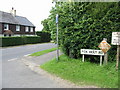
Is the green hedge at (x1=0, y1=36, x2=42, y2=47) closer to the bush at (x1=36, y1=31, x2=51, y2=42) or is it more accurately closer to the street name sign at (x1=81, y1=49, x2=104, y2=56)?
the bush at (x1=36, y1=31, x2=51, y2=42)

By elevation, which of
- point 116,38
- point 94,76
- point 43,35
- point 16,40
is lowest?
point 94,76

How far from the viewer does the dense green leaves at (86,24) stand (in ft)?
23.2

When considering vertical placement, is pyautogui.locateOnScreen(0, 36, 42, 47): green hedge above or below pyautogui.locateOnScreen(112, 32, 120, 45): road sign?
below

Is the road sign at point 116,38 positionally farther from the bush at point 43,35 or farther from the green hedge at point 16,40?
the bush at point 43,35

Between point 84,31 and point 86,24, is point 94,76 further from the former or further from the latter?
point 86,24

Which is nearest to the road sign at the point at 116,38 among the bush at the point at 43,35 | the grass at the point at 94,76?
the grass at the point at 94,76

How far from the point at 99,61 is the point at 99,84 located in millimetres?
3463

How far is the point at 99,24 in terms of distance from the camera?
283 inches

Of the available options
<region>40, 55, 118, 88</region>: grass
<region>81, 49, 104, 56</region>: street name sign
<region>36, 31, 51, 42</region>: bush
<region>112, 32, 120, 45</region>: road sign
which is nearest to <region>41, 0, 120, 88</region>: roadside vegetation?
<region>40, 55, 118, 88</region>: grass

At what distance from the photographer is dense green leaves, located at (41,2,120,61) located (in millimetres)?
7078

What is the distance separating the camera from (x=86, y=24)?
7523mm

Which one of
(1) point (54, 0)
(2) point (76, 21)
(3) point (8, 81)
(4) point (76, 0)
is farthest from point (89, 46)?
(3) point (8, 81)

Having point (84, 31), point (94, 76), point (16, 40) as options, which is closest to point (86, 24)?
point (84, 31)

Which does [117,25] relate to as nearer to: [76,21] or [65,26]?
[76,21]
